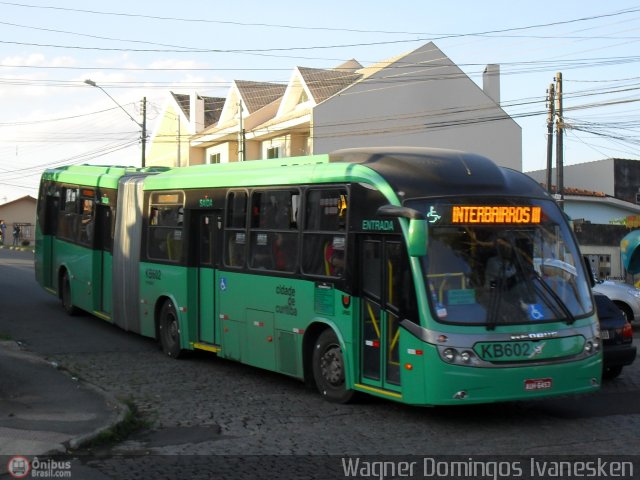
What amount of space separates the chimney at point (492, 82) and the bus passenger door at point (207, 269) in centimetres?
3490

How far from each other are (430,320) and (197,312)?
5.83 meters

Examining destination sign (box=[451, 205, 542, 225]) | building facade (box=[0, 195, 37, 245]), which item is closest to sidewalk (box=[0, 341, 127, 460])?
destination sign (box=[451, 205, 542, 225])

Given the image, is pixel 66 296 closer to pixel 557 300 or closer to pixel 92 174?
pixel 92 174

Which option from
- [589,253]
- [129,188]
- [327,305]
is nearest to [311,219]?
[327,305]

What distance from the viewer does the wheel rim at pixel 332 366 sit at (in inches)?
400

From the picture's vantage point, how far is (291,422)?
9445 mm

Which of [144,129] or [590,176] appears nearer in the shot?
[144,129]

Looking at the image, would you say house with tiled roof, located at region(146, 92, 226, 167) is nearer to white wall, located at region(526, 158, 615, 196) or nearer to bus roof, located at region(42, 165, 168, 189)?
white wall, located at region(526, 158, 615, 196)

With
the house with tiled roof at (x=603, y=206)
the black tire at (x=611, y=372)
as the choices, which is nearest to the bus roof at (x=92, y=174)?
the black tire at (x=611, y=372)

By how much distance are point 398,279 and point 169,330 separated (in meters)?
6.40

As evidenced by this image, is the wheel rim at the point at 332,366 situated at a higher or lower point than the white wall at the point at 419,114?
lower

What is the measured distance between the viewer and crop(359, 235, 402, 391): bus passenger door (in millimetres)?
9273

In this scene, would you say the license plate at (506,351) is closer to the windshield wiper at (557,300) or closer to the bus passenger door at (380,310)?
the windshield wiper at (557,300)

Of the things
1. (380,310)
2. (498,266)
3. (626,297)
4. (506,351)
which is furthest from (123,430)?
(626,297)
